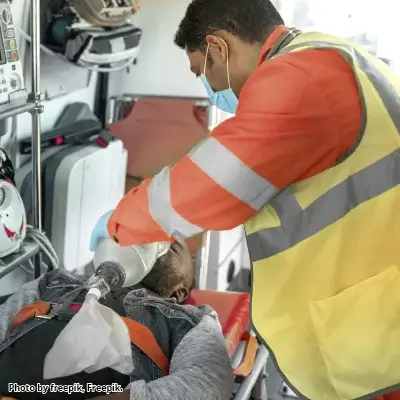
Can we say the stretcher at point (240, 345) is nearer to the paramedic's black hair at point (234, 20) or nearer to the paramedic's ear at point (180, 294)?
the paramedic's ear at point (180, 294)

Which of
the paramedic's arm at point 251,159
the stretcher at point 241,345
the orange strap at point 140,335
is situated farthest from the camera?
the stretcher at point 241,345

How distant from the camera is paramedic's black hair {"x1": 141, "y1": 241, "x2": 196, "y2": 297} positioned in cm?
182

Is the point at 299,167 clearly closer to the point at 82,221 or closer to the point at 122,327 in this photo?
the point at 122,327

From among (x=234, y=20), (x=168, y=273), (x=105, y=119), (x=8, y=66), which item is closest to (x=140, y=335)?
(x=168, y=273)

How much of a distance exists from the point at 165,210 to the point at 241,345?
911mm

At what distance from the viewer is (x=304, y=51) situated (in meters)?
1.07

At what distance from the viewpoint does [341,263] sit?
115 cm

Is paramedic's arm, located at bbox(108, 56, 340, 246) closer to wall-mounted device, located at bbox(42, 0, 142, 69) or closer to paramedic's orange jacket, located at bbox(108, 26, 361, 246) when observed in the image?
paramedic's orange jacket, located at bbox(108, 26, 361, 246)

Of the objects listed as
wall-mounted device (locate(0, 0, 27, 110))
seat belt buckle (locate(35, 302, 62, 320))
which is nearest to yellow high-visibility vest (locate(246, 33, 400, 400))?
seat belt buckle (locate(35, 302, 62, 320))

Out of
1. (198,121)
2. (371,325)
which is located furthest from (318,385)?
(198,121)

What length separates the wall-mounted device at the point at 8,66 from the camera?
174cm

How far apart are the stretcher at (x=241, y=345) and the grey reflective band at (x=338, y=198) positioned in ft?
1.83

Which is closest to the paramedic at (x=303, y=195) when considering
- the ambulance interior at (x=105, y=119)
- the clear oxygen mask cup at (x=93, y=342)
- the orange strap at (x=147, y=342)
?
the clear oxygen mask cup at (x=93, y=342)

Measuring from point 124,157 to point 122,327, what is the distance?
4.49 feet
